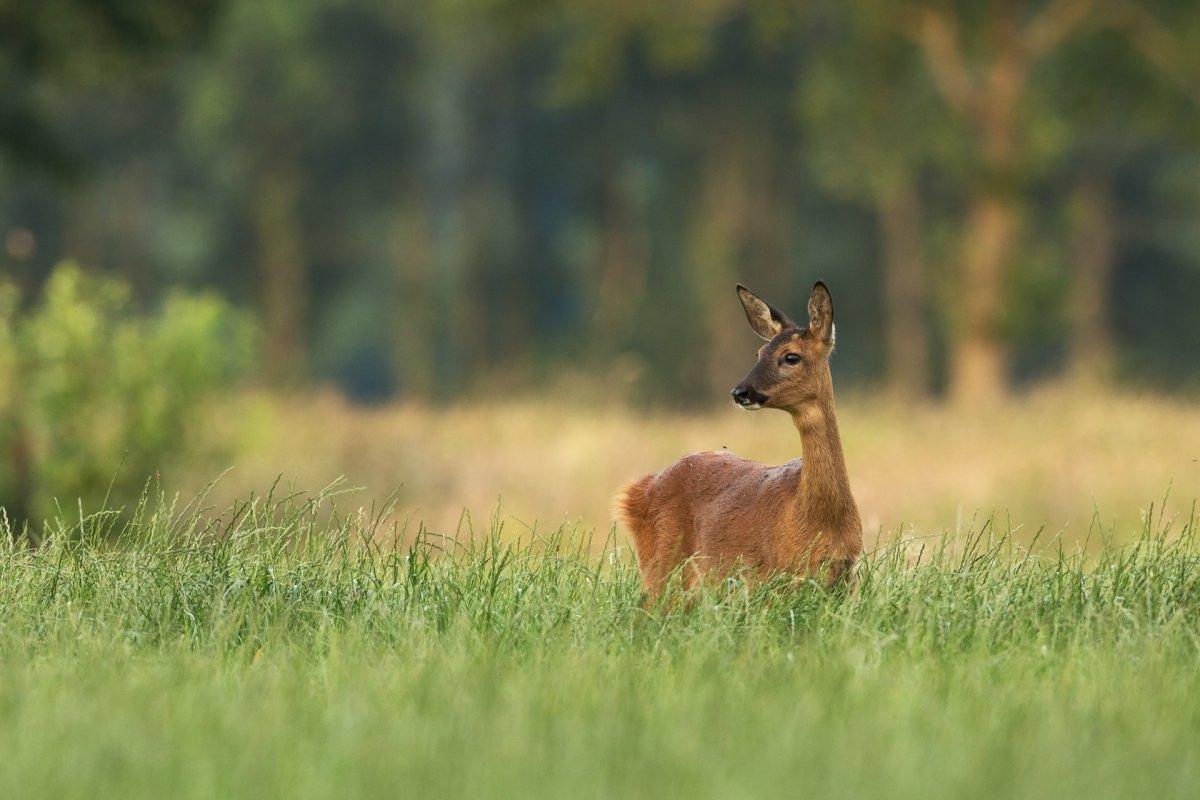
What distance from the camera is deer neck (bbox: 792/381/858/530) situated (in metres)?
6.24

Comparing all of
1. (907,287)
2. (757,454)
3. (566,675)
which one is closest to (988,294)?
(757,454)

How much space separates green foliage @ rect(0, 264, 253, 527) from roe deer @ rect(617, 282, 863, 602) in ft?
23.8

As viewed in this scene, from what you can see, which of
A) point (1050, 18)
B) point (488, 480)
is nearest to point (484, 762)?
point (488, 480)

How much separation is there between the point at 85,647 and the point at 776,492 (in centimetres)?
235

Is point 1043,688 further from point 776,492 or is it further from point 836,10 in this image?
point 836,10

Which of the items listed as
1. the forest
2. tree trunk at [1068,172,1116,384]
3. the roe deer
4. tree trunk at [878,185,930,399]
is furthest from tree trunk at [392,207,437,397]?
the roe deer

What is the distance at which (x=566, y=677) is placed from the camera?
17.3 ft

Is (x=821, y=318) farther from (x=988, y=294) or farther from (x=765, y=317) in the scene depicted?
(x=988, y=294)

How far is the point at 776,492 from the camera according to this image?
21.2 ft

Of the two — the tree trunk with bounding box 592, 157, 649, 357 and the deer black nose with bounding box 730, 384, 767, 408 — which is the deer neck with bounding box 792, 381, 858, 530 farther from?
the tree trunk with bounding box 592, 157, 649, 357

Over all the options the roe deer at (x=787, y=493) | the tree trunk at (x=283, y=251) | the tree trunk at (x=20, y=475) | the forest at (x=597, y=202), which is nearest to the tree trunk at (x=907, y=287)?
the forest at (x=597, y=202)

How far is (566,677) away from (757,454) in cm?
1152

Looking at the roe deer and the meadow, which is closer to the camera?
the meadow

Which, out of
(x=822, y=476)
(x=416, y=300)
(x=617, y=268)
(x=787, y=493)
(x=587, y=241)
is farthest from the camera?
(x=587, y=241)
